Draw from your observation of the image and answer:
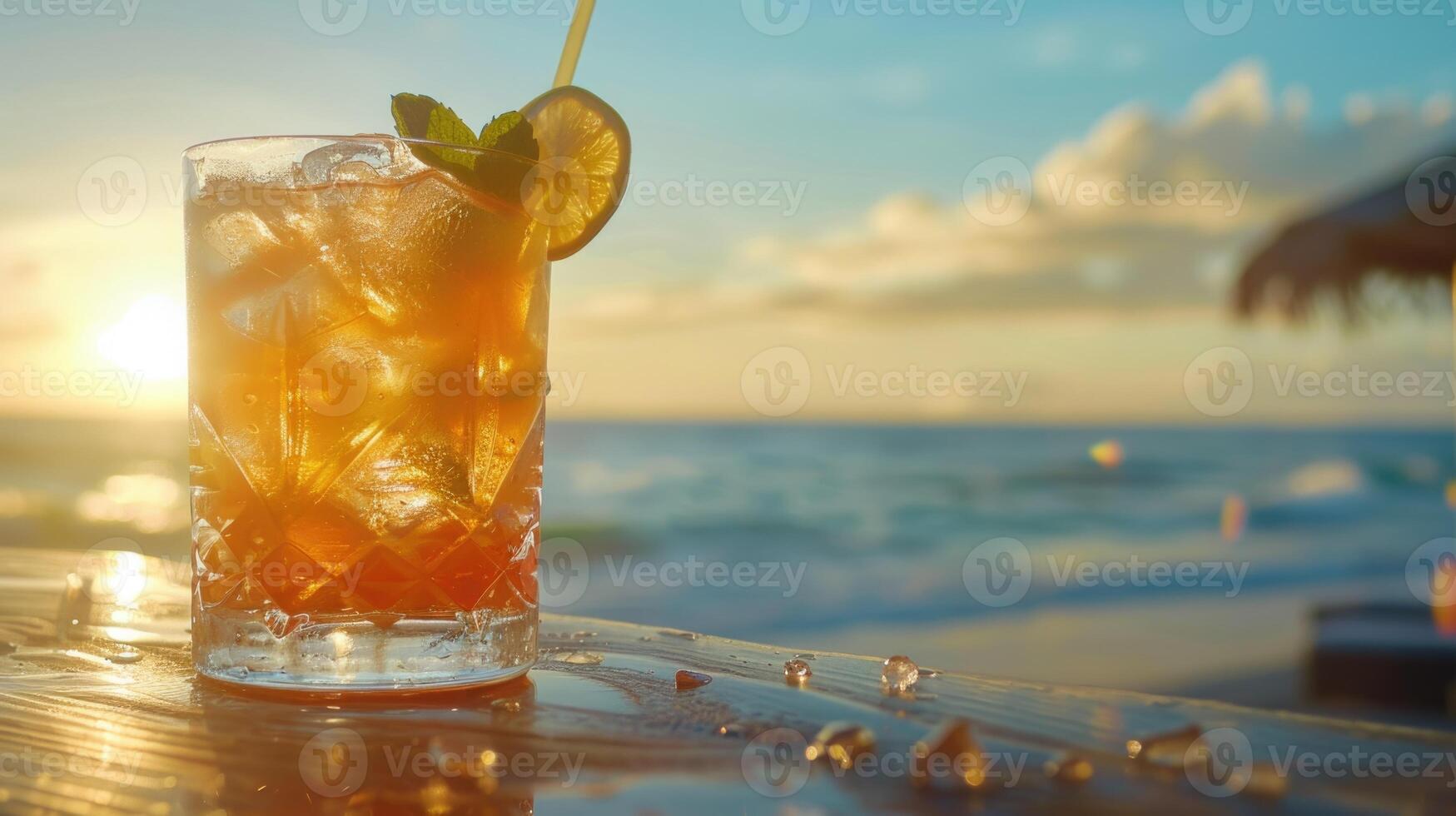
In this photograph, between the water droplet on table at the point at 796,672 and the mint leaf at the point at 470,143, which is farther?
the mint leaf at the point at 470,143

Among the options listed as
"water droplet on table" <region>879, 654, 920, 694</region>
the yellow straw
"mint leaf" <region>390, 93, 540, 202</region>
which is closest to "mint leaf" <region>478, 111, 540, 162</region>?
"mint leaf" <region>390, 93, 540, 202</region>

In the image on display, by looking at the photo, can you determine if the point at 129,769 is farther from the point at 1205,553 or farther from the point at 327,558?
the point at 1205,553

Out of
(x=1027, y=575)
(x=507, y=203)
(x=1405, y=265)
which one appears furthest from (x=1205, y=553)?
(x=507, y=203)

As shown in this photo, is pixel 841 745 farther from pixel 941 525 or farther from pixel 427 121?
pixel 941 525

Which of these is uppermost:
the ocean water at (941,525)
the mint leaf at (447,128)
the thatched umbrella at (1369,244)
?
the thatched umbrella at (1369,244)

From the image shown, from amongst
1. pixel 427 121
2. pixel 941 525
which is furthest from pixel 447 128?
pixel 941 525

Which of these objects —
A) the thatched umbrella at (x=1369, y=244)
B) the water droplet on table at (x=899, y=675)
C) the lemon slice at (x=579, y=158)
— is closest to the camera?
the water droplet on table at (x=899, y=675)

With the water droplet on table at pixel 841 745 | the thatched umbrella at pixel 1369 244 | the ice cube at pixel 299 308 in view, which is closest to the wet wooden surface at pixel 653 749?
the water droplet on table at pixel 841 745

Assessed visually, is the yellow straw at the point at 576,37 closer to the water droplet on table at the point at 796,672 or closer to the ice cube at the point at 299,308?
the ice cube at the point at 299,308
